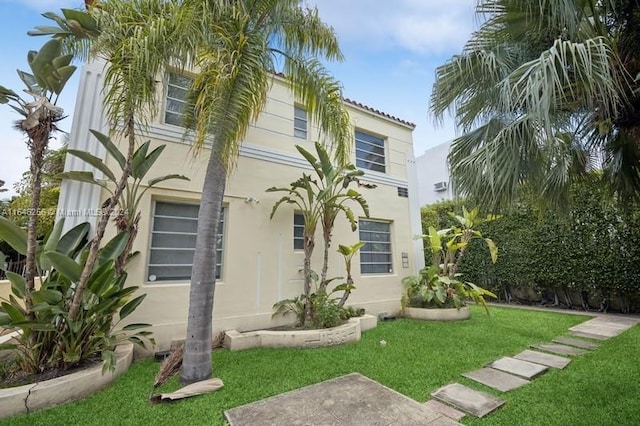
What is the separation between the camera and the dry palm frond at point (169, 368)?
14.0 ft

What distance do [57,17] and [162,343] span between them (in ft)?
20.0

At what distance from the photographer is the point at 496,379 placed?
170 inches

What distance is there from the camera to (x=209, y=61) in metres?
4.18

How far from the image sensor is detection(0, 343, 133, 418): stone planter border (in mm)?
3377

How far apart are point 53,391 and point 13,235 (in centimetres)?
248

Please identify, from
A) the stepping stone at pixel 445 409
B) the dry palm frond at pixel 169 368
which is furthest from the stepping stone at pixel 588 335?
the dry palm frond at pixel 169 368

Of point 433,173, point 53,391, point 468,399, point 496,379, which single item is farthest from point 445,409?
point 433,173

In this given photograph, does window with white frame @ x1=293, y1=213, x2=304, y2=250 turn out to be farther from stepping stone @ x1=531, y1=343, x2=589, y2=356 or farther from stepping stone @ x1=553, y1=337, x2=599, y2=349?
stepping stone @ x1=553, y1=337, x2=599, y2=349

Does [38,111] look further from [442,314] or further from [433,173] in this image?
[433,173]

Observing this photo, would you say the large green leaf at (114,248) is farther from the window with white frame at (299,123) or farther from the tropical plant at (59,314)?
the window with white frame at (299,123)

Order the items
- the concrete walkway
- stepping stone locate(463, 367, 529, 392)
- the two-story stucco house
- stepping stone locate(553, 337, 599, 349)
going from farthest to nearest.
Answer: the two-story stucco house, stepping stone locate(553, 337, 599, 349), stepping stone locate(463, 367, 529, 392), the concrete walkway

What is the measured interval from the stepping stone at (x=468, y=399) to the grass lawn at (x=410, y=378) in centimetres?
11

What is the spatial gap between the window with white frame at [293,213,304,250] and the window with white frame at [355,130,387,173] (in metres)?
3.01

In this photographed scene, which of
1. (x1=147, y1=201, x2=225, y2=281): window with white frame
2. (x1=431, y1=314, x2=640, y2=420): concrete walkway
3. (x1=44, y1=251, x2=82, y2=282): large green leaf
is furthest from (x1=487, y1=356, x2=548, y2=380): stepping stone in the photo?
(x1=44, y1=251, x2=82, y2=282): large green leaf
